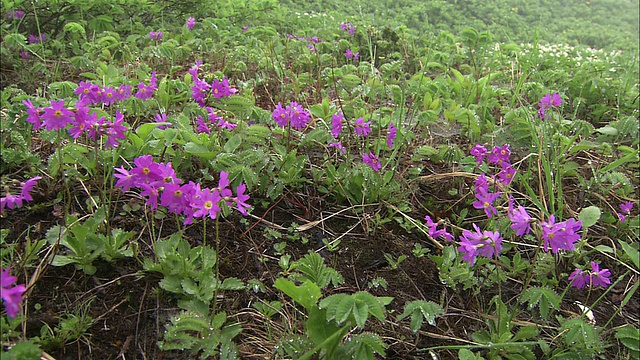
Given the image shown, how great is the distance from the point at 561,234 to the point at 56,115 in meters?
1.71

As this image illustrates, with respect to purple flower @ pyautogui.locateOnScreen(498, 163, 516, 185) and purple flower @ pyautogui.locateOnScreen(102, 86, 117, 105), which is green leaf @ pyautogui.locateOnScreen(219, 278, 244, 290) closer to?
purple flower @ pyautogui.locateOnScreen(102, 86, 117, 105)

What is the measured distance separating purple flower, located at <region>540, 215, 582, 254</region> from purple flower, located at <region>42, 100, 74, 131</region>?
1.61m

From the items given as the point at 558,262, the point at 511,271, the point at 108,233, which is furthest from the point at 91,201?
the point at 558,262

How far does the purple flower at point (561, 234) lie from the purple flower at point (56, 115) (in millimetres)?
1612

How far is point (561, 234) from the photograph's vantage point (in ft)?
4.97

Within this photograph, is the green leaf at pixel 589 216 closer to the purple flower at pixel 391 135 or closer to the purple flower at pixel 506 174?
the purple flower at pixel 506 174

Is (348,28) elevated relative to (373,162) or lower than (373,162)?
lower

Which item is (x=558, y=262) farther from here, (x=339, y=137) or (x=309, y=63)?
(x=309, y=63)

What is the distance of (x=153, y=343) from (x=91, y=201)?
0.65 meters

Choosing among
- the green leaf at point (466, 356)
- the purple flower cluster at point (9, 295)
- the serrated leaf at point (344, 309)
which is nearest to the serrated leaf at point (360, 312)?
the serrated leaf at point (344, 309)

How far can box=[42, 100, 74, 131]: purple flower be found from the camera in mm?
1563

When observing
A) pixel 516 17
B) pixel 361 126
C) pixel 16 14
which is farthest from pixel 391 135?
pixel 516 17

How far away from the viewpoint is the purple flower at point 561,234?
1.50 metres

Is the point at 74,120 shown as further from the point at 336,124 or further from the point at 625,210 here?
the point at 625,210
